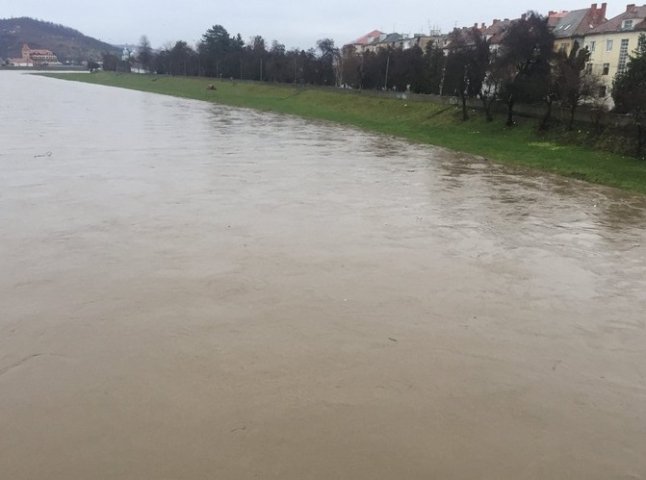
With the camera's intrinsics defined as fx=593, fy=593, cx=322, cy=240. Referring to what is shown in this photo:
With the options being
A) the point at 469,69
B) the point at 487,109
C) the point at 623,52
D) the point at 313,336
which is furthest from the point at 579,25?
the point at 313,336

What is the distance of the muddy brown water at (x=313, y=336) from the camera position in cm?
503

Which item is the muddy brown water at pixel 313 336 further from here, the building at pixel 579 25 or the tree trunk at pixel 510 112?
the building at pixel 579 25

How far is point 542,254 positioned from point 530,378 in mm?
5204

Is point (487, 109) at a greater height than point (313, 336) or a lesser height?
greater

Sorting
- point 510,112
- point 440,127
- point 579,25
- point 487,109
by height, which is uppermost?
point 579,25

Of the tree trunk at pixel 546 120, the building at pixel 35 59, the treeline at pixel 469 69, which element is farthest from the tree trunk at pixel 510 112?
the building at pixel 35 59

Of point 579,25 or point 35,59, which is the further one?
point 35,59

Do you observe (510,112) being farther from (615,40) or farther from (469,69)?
(615,40)

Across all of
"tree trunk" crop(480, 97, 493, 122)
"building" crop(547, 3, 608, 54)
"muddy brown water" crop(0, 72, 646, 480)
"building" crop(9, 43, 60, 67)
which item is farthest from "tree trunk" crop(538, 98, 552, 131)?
"building" crop(9, 43, 60, 67)

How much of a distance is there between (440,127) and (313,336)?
94.0 feet

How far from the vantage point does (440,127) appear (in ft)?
111

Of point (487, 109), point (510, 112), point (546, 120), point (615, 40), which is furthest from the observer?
point (615, 40)

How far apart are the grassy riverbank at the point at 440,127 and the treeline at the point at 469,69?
4.39 feet

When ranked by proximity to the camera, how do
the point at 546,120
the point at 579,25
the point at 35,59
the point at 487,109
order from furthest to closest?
the point at 35,59
the point at 579,25
the point at 487,109
the point at 546,120
